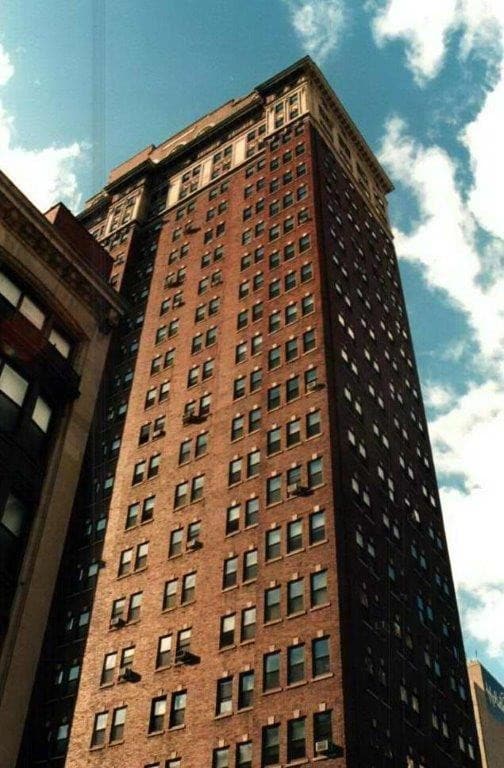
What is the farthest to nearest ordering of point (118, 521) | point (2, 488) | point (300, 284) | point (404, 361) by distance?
point (404, 361), point (300, 284), point (118, 521), point (2, 488)

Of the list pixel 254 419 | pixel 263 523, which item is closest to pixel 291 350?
pixel 254 419

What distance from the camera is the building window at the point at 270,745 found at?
36.3 metres

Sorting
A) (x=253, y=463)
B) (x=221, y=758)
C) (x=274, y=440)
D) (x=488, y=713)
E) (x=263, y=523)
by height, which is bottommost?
(x=221, y=758)

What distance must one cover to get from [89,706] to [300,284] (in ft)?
106

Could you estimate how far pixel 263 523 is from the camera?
46281mm

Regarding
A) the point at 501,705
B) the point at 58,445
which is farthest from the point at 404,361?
the point at 501,705

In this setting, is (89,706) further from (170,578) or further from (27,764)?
(170,578)

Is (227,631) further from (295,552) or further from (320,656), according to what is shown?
(320,656)

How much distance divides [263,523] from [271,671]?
29.8 ft

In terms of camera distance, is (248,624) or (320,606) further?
(248,624)

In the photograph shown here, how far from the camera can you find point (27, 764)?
45500 mm

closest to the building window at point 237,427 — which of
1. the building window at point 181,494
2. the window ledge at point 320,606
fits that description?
the building window at point 181,494

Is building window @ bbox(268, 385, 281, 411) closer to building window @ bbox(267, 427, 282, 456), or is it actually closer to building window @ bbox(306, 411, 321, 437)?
building window @ bbox(267, 427, 282, 456)

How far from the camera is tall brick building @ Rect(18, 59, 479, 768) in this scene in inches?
1554
